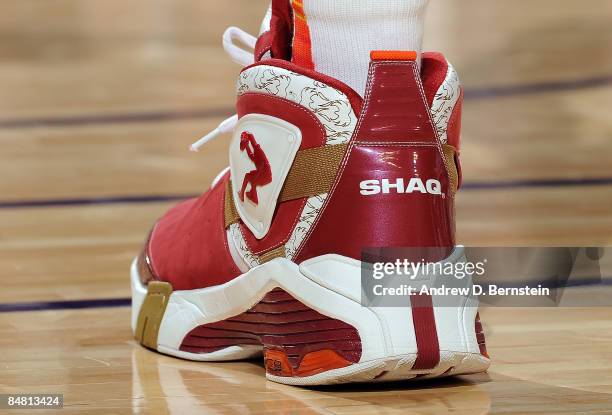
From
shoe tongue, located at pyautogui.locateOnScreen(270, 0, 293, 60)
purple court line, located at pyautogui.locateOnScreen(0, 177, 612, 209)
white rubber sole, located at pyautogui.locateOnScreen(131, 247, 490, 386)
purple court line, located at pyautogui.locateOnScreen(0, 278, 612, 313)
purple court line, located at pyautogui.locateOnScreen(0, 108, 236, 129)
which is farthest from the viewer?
purple court line, located at pyautogui.locateOnScreen(0, 108, 236, 129)

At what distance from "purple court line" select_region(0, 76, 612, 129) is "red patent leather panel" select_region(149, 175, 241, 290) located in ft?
4.49

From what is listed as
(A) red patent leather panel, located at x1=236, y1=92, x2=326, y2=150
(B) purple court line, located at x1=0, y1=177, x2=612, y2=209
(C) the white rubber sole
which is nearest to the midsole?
(C) the white rubber sole

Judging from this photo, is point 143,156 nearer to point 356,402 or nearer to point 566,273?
point 566,273

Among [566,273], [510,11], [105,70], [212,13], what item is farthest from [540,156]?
[212,13]

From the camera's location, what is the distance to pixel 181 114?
Result: 2.73m

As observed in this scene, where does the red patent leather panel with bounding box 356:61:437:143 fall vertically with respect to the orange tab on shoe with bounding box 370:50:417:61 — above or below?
below

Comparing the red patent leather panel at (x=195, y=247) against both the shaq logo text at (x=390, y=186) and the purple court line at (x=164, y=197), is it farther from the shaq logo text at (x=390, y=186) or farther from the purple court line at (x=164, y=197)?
the purple court line at (x=164, y=197)

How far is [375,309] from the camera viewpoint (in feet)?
3.50

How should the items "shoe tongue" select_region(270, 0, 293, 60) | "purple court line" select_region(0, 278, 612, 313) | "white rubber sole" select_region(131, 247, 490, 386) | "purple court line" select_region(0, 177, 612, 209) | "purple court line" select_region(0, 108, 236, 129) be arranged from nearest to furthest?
"white rubber sole" select_region(131, 247, 490, 386) < "shoe tongue" select_region(270, 0, 293, 60) < "purple court line" select_region(0, 278, 612, 313) < "purple court line" select_region(0, 177, 612, 209) < "purple court line" select_region(0, 108, 236, 129)

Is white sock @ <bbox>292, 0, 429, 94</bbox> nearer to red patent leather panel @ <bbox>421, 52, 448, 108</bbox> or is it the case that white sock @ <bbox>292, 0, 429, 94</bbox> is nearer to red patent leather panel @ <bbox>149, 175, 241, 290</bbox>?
red patent leather panel @ <bbox>421, 52, 448, 108</bbox>

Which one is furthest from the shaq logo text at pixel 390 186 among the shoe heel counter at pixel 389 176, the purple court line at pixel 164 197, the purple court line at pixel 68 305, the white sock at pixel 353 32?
the purple court line at pixel 164 197

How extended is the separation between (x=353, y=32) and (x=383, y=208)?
0.16 metres

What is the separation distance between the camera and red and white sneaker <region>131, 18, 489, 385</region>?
1068 mm

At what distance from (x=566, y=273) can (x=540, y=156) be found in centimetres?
91
